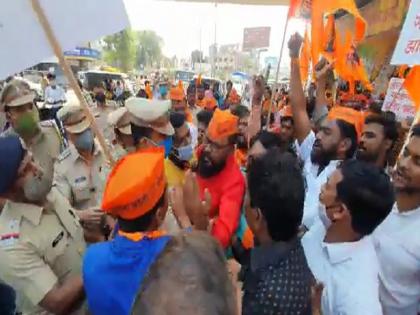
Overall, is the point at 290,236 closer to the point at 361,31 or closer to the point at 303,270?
the point at 303,270

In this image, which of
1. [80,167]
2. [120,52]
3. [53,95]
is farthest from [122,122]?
[120,52]

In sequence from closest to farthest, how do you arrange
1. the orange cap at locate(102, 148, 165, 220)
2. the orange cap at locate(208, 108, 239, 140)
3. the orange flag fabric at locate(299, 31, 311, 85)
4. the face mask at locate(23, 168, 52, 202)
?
the orange cap at locate(102, 148, 165, 220), the face mask at locate(23, 168, 52, 202), the orange cap at locate(208, 108, 239, 140), the orange flag fabric at locate(299, 31, 311, 85)

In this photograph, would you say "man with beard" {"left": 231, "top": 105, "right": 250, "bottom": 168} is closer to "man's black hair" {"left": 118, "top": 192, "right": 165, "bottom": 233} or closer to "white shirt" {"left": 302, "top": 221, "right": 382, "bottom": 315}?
"white shirt" {"left": 302, "top": 221, "right": 382, "bottom": 315}

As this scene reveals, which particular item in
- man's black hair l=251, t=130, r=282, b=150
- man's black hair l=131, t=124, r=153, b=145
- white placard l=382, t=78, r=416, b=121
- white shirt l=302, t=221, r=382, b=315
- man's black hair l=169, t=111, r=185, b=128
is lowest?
white placard l=382, t=78, r=416, b=121

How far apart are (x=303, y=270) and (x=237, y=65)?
60.7m

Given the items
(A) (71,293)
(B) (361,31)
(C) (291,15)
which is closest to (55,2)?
(A) (71,293)

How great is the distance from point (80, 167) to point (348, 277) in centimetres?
199

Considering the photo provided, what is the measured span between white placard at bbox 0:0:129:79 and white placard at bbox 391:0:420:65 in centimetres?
177

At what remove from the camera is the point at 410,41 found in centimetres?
281

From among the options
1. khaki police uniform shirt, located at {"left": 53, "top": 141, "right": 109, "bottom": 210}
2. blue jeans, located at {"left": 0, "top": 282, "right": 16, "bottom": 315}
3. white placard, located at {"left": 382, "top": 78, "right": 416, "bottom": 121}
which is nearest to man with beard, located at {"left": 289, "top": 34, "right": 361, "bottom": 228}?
khaki police uniform shirt, located at {"left": 53, "top": 141, "right": 109, "bottom": 210}

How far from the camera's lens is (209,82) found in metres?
24.7

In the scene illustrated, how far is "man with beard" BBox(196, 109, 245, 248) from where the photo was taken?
243 cm

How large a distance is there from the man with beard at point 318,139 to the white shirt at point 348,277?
861 mm

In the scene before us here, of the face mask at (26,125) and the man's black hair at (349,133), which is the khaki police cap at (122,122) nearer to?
the face mask at (26,125)
